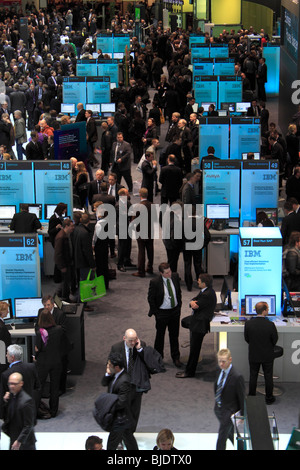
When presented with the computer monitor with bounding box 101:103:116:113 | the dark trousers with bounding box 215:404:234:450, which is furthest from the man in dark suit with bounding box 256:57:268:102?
the dark trousers with bounding box 215:404:234:450

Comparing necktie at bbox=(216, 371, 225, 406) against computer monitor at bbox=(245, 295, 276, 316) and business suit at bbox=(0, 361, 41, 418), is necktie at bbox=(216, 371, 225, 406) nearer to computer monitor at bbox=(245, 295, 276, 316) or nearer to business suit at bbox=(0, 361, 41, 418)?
business suit at bbox=(0, 361, 41, 418)

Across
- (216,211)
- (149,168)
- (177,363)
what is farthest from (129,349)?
(149,168)

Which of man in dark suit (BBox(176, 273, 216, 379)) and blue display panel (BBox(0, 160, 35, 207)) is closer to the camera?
man in dark suit (BBox(176, 273, 216, 379))

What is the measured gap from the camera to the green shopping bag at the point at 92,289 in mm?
12141

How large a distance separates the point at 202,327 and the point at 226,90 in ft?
38.9

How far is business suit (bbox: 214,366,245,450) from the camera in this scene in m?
8.37

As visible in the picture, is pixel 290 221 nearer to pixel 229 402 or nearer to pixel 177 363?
pixel 177 363

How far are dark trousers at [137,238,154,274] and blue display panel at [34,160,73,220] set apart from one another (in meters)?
1.34

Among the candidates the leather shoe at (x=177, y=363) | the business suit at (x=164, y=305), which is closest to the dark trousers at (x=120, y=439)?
the business suit at (x=164, y=305)

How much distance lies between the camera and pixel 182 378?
10523 millimetres

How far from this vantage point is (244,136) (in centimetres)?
1656

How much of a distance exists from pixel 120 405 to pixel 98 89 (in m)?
14.2

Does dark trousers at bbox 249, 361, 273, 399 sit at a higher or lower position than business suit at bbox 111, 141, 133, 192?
lower
